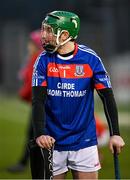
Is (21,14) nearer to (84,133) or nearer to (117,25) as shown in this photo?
(117,25)

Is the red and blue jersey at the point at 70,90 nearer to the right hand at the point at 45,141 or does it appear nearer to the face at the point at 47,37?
the face at the point at 47,37

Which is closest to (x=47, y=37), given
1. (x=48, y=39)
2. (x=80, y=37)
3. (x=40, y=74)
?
(x=48, y=39)

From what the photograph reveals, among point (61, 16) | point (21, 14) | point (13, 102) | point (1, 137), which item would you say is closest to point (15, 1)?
point (21, 14)

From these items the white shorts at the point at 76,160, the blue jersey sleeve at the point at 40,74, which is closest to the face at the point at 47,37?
the blue jersey sleeve at the point at 40,74

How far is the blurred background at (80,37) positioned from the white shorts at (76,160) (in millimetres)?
15347

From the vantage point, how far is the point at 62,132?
733 centimetres

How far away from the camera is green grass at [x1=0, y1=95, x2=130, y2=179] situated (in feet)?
39.1

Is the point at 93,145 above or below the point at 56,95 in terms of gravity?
below

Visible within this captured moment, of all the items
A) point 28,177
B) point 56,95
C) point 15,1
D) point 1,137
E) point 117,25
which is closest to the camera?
point 56,95

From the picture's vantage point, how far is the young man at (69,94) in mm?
7219

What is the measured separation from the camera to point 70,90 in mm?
7246

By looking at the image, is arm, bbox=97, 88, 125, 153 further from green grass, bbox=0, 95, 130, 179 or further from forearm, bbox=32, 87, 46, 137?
green grass, bbox=0, 95, 130, 179

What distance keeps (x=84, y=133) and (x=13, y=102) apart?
870 inches

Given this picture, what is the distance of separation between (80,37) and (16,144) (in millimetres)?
12456
